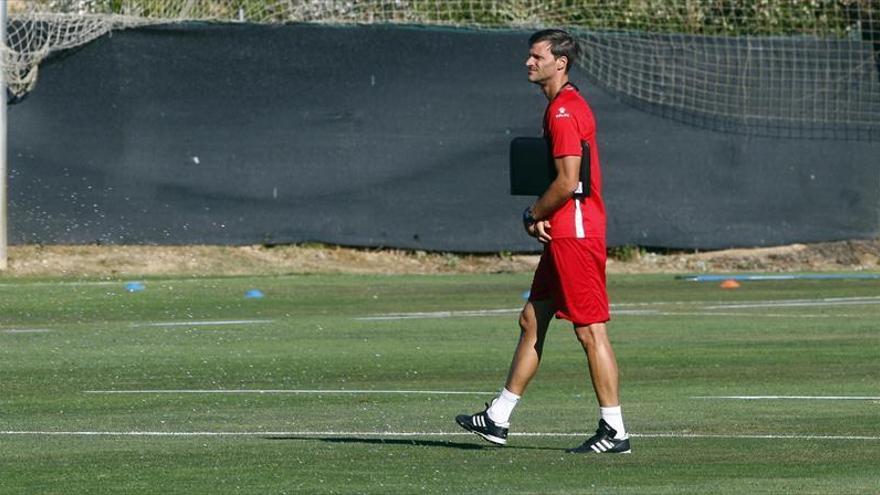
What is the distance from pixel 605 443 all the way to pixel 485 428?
0.56 meters

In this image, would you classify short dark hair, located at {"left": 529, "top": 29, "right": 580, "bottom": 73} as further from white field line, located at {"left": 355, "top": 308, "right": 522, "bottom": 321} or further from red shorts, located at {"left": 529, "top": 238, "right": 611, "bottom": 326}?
white field line, located at {"left": 355, "top": 308, "right": 522, "bottom": 321}

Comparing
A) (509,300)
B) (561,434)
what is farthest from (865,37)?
(561,434)

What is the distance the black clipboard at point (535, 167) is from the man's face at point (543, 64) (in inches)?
11.5

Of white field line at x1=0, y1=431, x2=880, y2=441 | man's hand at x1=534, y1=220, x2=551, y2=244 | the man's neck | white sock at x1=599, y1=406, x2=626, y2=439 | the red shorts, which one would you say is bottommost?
white field line at x1=0, y1=431, x2=880, y2=441

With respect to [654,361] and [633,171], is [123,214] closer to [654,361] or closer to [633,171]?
[633,171]

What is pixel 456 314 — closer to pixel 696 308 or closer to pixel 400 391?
pixel 696 308

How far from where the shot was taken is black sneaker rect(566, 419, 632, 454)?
8.58m

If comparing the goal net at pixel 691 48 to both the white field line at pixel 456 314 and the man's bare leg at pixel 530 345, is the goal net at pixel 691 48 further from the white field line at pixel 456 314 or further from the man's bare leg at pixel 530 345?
the man's bare leg at pixel 530 345

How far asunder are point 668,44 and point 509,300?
542cm

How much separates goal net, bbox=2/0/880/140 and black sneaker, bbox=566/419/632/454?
14.0 metres

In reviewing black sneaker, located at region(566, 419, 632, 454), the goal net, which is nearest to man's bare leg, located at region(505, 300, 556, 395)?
black sneaker, located at region(566, 419, 632, 454)

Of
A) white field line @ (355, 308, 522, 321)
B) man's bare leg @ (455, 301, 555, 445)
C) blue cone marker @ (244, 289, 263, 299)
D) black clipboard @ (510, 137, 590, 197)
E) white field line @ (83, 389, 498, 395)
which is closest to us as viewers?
black clipboard @ (510, 137, 590, 197)

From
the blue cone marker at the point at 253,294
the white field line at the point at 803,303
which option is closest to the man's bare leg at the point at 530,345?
the white field line at the point at 803,303

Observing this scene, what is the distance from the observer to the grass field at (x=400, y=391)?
796cm
